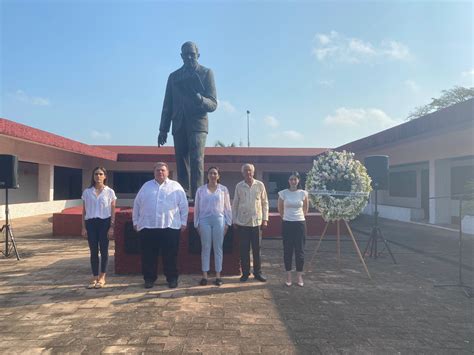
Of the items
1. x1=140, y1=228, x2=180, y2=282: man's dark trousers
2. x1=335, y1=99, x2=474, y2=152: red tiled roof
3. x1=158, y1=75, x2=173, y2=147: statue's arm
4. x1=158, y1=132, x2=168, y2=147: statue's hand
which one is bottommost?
x1=140, y1=228, x2=180, y2=282: man's dark trousers

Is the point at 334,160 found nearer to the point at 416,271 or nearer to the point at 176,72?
the point at 416,271

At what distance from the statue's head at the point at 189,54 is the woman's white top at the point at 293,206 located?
8.64ft

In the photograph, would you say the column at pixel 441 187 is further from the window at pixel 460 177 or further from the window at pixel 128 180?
the window at pixel 128 180

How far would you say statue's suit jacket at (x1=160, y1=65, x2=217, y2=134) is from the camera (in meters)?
5.40

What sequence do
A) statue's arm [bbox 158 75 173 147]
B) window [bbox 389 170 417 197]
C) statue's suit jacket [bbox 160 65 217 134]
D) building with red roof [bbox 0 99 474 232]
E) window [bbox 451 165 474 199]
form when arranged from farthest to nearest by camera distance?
window [bbox 389 170 417 197] → window [bbox 451 165 474 199] → building with red roof [bbox 0 99 474 232] → statue's arm [bbox 158 75 173 147] → statue's suit jacket [bbox 160 65 217 134]

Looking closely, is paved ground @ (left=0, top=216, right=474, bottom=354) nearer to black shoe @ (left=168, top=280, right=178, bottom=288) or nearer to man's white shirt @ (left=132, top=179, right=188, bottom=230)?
black shoe @ (left=168, top=280, right=178, bottom=288)

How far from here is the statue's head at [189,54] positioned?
5.23 m

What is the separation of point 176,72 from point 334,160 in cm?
291

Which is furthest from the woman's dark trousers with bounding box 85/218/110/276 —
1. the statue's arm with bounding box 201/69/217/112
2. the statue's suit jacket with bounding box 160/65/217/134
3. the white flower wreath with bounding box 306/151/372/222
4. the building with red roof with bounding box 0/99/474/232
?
the building with red roof with bounding box 0/99/474/232

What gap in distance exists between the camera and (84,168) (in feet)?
62.8

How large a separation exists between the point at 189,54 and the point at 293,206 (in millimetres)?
2893

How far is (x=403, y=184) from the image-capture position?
52.9 ft

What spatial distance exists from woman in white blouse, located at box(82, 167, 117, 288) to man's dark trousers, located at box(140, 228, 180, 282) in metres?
0.49

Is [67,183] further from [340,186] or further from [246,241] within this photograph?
[340,186]
